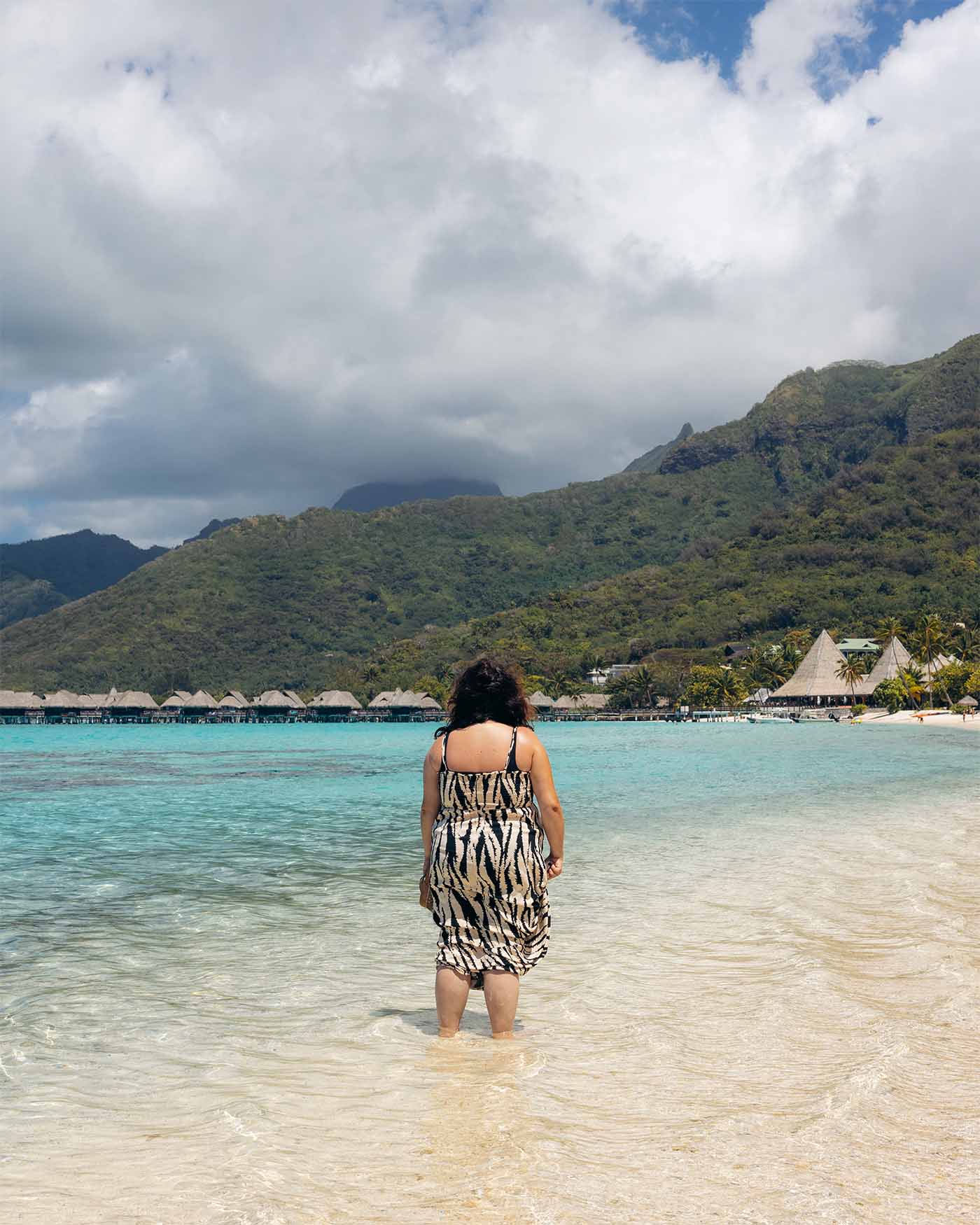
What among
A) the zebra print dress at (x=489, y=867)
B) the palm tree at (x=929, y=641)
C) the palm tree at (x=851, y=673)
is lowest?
the zebra print dress at (x=489, y=867)

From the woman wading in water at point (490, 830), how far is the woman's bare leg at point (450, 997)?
0.05 meters

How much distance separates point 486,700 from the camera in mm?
4520

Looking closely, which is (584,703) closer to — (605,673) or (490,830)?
(605,673)

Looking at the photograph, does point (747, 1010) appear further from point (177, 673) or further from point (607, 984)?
point (177, 673)

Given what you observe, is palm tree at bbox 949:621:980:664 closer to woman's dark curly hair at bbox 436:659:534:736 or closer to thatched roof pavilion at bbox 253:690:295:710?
thatched roof pavilion at bbox 253:690:295:710

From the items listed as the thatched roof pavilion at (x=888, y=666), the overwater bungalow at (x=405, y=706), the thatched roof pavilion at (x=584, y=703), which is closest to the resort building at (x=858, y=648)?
the thatched roof pavilion at (x=888, y=666)

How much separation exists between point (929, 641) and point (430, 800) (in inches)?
3856

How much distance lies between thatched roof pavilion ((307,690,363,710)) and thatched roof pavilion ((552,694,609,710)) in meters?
24.6

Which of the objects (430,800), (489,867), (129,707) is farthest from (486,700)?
(129,707)

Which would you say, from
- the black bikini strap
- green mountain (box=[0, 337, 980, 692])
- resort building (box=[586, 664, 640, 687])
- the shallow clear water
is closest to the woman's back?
the black bikini strap

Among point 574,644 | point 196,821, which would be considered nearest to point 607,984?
point 196,821

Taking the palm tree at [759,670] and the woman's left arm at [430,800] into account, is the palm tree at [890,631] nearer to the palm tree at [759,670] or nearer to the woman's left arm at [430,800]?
the palm tree at [759,670]

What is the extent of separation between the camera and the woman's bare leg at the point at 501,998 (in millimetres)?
4625

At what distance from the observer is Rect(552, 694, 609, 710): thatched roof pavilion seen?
123500 millimetres
